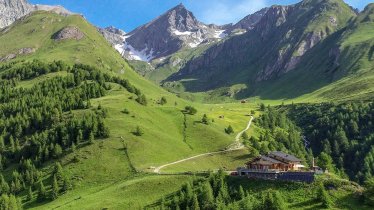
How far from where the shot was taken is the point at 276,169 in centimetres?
12638

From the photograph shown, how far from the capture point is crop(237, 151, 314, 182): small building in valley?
4454 inches

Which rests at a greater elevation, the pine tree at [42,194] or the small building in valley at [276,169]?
the small building in valley at [276,169]

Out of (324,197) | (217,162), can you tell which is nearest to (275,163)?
(324,197)

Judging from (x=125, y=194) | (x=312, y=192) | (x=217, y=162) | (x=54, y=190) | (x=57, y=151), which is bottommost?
(x=125, y=194)

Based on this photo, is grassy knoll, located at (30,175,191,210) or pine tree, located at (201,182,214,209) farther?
grassy knoll, located at (30,175,191,210)

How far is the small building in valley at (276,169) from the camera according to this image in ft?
371

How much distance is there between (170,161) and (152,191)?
1653 inches

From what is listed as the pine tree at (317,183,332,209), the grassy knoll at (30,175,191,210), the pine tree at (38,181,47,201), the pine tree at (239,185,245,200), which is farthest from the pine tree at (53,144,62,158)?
the pine tree at (317,183,332,209)

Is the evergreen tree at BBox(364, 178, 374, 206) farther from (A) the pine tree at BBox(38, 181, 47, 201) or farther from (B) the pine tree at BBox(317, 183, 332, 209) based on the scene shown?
(A) the pine tree at BBox(38, 181, 47, 201)

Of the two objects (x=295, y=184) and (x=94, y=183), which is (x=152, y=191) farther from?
(x=295, y=184)

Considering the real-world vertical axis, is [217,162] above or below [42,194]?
above

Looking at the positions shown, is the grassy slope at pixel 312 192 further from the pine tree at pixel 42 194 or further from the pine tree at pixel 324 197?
the pine tree at pixel 42 194

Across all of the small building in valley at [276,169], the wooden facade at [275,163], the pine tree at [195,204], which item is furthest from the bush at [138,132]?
the pine tree at [195,204]

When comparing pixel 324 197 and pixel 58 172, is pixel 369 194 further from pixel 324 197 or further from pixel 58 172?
pixel 58 172
